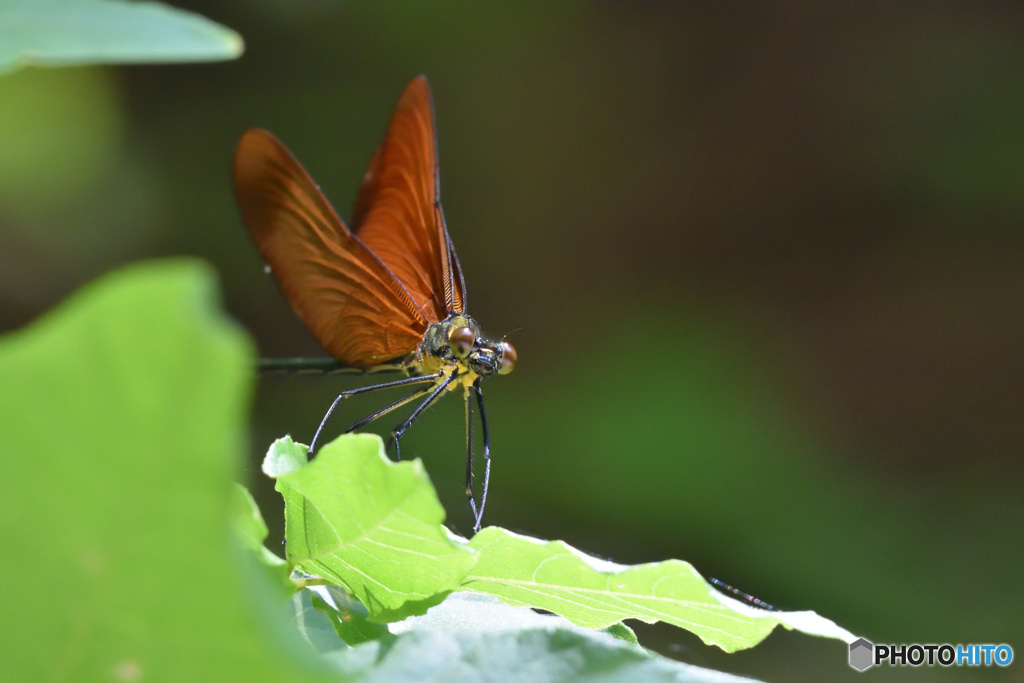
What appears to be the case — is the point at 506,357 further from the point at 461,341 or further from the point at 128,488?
the point at 128,488

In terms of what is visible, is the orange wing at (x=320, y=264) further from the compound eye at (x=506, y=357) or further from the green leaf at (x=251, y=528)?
the green leaf at (x=251, y=528)

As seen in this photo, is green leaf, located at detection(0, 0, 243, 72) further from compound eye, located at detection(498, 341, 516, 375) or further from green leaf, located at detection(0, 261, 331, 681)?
compound eye, located at detection(498, 341, 516, 375)

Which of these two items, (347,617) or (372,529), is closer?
(372,529)

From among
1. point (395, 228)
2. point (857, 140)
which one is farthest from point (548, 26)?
point (395, 228)

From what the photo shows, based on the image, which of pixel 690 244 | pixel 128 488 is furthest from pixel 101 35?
pixel 690 244

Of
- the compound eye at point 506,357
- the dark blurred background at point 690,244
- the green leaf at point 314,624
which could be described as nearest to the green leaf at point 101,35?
the green leaf at point 314,624

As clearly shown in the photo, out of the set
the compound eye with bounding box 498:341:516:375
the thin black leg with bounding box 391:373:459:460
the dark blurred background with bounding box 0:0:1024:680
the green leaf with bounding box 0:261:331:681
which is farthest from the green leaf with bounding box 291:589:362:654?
the dark blurred background with bounding box 0:0:1024:680

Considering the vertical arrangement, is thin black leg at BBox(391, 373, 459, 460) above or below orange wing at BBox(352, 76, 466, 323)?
below

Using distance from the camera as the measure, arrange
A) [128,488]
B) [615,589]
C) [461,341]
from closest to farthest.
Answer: [128,488]
[615,589]
[461,341]
